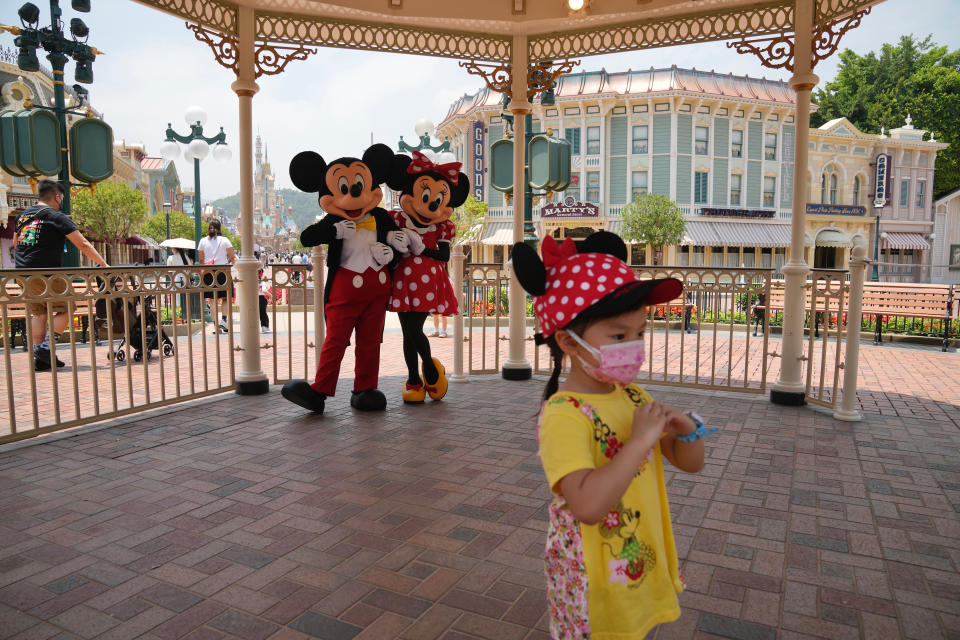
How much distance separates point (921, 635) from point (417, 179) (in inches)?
176

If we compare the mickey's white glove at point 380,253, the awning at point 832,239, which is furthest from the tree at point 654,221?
the mickey's white glove at point 380,253

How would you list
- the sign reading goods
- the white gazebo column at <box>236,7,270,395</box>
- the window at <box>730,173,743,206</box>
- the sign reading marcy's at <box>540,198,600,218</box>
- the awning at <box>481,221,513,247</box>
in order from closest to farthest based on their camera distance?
the white gazebo column at <box>236,7,270,395</box> < the sign reading marcy's at <box>540,198,600,218</box> < the awning at <box>481,221,513,247</box> < the window at <box>730,173,743,206</box> < the sign reading goods

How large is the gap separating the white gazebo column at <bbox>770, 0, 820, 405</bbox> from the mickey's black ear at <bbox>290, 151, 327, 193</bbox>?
13.5 feet

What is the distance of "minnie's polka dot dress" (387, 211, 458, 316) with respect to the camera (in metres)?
5.39

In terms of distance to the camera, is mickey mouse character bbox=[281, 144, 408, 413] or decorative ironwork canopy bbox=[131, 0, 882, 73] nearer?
mickey mouse character bbox=[281, 144, 408, 413]

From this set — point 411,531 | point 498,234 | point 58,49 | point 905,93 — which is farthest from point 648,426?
point 905,93

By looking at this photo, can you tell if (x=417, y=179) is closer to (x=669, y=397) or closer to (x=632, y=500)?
(x=669, y=397)

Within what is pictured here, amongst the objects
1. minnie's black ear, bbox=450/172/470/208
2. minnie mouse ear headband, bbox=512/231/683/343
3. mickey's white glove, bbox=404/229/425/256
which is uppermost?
minnie's black ear, bbox=450/172/470/208

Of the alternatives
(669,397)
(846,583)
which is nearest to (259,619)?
(846,583)

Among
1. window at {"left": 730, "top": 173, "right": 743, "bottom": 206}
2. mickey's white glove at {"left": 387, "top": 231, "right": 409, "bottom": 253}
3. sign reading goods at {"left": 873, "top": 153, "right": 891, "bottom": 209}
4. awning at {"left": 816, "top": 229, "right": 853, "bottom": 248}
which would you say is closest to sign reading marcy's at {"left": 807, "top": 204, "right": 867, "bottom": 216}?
sign reading goods at {"left": 873, "top": 153, "right": 891, "bottom": 209}

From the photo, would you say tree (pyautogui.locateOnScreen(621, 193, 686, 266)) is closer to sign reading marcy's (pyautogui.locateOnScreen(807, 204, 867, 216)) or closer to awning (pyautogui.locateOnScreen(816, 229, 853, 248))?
sign reading marcy's (pyautogui.locateOnScreen(807, 204, 867, 216))

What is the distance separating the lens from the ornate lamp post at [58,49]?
22.9 ft

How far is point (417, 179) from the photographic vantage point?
17.6 feet

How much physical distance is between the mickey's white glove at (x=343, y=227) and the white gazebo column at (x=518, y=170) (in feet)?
7.05
